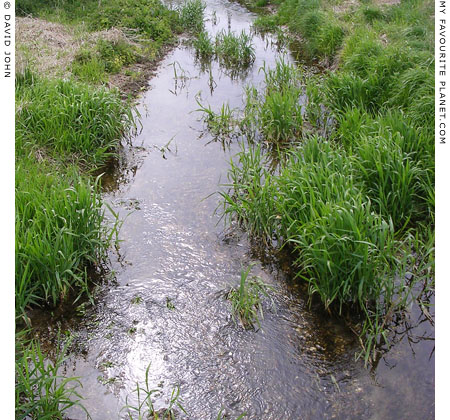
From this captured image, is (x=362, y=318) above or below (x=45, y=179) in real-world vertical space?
below

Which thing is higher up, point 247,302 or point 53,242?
point 53,242

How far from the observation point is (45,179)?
586cm

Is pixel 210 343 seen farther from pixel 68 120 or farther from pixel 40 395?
pixel 68 120

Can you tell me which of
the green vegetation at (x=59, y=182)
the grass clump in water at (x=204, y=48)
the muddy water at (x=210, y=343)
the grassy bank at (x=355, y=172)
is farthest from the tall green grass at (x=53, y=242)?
the grass clump in water at (x=204, y=48)

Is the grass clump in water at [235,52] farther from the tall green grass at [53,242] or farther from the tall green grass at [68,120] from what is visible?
the tall green grass at [53,242]

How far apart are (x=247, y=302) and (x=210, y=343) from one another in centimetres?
59

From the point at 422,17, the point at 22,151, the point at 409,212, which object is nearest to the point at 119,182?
the point at 22,151

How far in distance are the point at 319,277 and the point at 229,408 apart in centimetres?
165

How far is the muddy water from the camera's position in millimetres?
3961

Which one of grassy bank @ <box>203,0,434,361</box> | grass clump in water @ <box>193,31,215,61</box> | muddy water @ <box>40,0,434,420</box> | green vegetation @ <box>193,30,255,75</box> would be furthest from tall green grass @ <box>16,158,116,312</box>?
grass clump in water @ <box>193,31,215,61</box>

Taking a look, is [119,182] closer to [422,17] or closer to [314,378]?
[314,378]

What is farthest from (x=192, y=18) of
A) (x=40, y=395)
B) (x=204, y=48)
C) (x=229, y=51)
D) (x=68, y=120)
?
(x=40, y=395)

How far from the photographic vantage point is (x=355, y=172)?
613 cm

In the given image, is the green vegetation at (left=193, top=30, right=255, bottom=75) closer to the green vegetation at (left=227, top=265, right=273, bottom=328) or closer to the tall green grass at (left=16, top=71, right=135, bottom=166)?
the tall green grass at (left=16, top=71, right=135, bottom=166)
